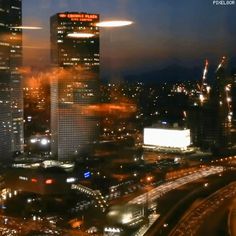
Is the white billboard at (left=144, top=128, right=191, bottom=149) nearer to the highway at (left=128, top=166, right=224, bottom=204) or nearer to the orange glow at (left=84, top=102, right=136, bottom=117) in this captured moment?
the orange glow at (left=84, top=102, right=136, bottom=117)

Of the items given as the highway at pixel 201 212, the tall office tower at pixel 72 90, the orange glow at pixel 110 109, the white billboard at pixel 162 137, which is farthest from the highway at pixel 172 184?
the white billboard at pixel 162 137

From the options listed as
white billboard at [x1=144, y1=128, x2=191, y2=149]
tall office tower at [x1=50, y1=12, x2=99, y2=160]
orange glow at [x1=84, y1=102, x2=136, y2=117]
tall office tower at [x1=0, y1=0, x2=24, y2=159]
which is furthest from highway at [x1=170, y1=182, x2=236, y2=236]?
tall office tower at [x1=0, y1=0, x2=24, y2=159]

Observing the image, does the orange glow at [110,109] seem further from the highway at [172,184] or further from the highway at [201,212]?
the highway at [201,212]

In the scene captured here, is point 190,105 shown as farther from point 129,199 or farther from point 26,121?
Answer: point 129,199

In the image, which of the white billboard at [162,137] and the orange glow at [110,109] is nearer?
the orange glow at [110,109]

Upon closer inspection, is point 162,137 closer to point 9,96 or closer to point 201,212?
point 9,96
